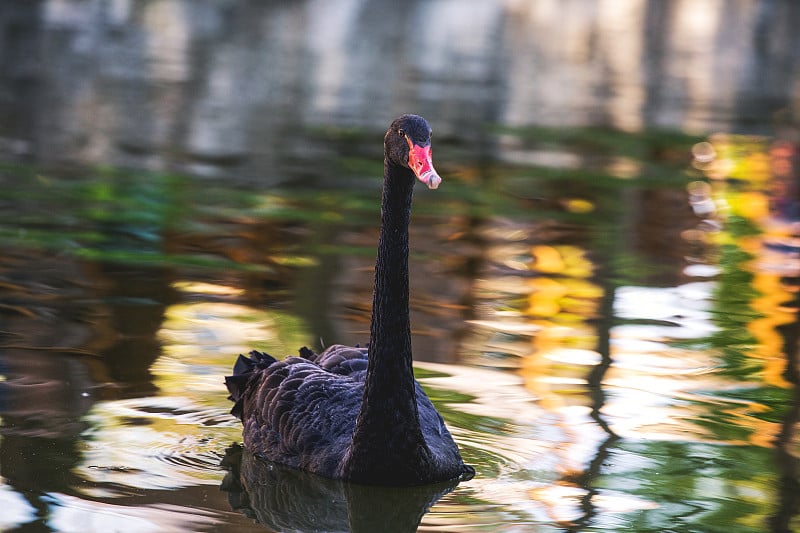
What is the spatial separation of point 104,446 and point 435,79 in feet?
47.2

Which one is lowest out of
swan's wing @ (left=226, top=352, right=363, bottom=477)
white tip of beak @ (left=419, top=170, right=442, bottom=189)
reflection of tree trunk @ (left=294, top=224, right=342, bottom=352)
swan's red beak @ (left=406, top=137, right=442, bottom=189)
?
reflection of tree trunk @ (left=294, top=224, right=342, bottom=352)

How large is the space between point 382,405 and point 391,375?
0.34 ft

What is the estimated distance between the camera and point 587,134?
14680mm

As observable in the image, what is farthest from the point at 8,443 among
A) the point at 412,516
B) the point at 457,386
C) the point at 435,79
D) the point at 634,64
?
the point at 634,64

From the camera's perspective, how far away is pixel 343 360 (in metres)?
5.42

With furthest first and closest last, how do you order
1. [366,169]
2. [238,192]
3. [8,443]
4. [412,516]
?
1. [366,169]
2. [238,192]
3. [8,443]
4. [412,516]

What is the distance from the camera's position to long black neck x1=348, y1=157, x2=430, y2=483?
4.64 m

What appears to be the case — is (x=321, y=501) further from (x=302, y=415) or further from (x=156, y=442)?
(x=156, y=442)

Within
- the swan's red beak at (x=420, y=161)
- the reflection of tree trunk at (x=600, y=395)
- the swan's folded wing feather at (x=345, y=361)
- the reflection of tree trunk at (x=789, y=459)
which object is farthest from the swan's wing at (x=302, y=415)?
the reflection of tree trunk at (x=789, y=459)

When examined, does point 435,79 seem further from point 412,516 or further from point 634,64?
point 412,516

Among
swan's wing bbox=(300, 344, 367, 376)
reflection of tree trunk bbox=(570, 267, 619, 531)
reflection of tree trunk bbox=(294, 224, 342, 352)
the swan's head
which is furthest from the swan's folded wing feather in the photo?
the swan's head

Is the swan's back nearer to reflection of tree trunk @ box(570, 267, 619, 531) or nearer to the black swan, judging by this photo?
the black swan

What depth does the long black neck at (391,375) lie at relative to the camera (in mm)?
4645

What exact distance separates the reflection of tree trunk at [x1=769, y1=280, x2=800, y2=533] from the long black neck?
1.23 m
